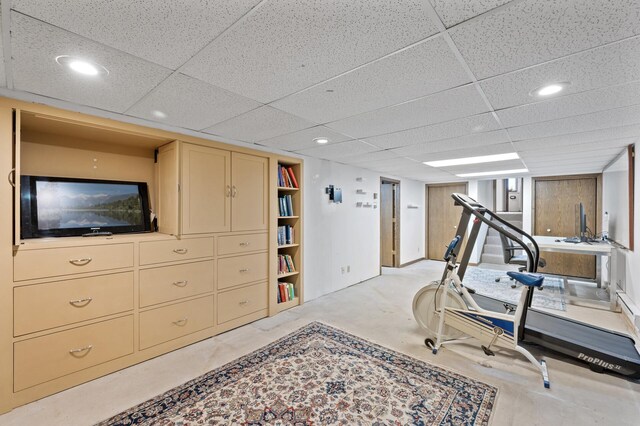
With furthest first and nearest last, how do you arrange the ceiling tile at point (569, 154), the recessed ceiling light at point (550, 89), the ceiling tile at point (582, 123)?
the ceiling tile at point (569, 154) → the ceiling tile at point (582, 123) → the recessed ceiling light at point (550, 89)

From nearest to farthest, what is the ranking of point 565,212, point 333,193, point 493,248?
point 333,193 → point 565,212 → point 493,248

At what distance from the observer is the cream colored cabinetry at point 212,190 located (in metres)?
2.79

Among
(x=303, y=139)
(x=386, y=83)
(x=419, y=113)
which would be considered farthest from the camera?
(x=303, y=139)

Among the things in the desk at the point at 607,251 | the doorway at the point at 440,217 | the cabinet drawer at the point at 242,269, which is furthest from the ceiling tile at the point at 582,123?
the doorway at the point at 440,217

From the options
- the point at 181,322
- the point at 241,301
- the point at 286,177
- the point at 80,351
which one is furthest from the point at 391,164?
the point at 80,351

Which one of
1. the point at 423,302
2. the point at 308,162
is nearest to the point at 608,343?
the point at 423,302

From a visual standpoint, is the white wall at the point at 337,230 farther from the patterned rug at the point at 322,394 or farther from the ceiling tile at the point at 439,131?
the patterned rug at the point at 322,394

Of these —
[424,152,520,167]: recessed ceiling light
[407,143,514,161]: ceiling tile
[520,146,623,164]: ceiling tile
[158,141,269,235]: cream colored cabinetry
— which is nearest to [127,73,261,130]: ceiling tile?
[158,141,269,235]: cream colored cabinetry

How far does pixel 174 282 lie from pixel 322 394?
67.5 inches

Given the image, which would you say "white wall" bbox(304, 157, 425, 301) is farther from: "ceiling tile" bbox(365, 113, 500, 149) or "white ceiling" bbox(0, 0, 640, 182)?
"white ceiling" bbox(0, 0, 640, 182)

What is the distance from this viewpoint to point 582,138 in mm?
A: 3010

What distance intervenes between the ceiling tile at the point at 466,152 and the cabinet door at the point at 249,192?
215 cm

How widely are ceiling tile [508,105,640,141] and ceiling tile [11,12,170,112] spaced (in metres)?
3.12

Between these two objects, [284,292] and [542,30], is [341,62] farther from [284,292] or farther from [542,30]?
[284,292]
